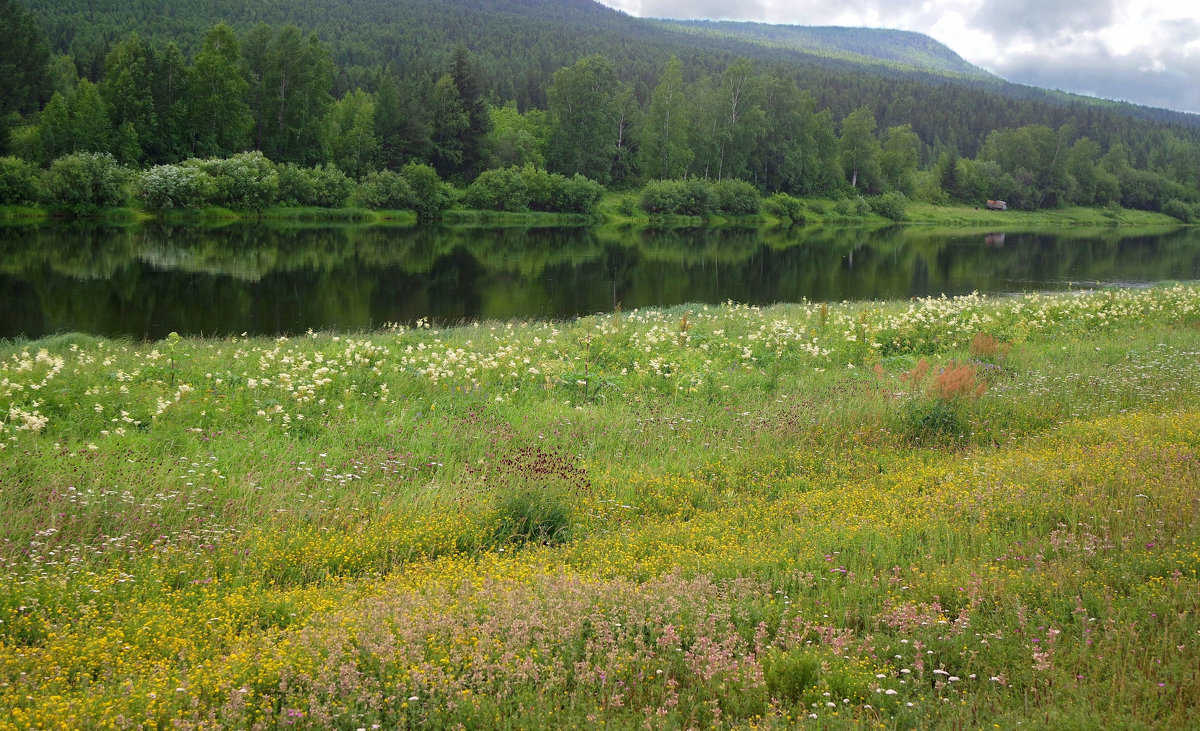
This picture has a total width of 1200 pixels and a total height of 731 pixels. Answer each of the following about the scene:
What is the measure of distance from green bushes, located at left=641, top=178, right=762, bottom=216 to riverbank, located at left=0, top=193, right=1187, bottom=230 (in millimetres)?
1330

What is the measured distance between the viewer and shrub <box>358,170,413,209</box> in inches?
3022

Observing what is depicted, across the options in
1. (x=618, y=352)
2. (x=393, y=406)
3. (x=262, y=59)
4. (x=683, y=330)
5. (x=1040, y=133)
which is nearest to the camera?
(x=393, y=406)

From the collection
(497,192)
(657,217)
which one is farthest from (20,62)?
(657,217)

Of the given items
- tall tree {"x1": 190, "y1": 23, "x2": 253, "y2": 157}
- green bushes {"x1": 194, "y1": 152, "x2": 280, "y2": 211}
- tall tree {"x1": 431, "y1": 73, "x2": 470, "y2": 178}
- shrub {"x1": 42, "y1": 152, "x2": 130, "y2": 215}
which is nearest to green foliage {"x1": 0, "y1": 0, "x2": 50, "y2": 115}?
tall tree {"x1": 190, "y1": 23, "x2": 253, "y2": 157}

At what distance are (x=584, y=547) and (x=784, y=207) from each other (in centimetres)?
10111

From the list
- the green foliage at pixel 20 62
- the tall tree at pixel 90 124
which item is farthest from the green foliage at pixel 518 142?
the green foliage at pixel 20 62

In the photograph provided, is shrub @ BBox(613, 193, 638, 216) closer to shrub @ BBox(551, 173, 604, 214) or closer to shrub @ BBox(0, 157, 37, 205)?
shrub @ BBox(551, 173, 604, 214)

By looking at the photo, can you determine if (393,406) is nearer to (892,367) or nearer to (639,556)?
(639,556)

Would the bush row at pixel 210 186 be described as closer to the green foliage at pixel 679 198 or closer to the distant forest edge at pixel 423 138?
the distant forest edge at pixel 423 138

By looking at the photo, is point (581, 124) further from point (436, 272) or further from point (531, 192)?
point (436, 272)

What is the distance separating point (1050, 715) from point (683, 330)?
48.4ft

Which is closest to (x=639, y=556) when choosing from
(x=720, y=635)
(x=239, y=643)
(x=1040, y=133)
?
(x=720, y=635)

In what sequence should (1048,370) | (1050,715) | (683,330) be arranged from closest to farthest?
1. (1050,715)
2. (1048,370)
3. (683,330)

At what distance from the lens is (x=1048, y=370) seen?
1545 cm
